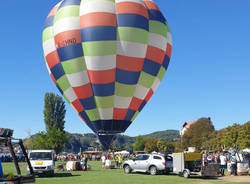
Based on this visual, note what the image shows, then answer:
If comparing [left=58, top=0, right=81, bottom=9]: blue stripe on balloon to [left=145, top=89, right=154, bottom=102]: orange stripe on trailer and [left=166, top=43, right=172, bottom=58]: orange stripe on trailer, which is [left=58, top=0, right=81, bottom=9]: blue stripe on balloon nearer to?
[left=166, top=43, right=172, bottom=58]: orange stripe on trailer

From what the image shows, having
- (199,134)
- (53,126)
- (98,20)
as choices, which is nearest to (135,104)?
(98,20)

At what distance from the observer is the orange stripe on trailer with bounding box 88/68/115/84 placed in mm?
30922

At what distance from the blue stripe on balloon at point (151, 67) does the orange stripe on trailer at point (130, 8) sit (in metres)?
4.60

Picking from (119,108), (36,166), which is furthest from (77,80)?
(36,166)

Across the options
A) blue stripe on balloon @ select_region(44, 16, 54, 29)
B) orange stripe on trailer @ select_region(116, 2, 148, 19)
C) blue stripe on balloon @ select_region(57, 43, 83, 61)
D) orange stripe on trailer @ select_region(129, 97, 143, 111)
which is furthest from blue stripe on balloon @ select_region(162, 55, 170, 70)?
blue stripe on balloon @ select_region(44, 16, 54, 29)

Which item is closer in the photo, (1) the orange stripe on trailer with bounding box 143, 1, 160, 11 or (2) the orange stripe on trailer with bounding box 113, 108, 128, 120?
(2) the orange stripe on trailer with bounding box 113, 108, 128, 120

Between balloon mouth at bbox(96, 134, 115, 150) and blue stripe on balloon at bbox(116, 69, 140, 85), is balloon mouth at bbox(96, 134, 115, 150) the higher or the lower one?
the lower one

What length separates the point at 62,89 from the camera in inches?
1318

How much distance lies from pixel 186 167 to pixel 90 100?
11826 mm

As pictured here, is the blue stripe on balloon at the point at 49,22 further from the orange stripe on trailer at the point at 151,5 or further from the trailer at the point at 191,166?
the trailer at the point at 191,166

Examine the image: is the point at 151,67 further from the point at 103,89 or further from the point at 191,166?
the point at 191,166

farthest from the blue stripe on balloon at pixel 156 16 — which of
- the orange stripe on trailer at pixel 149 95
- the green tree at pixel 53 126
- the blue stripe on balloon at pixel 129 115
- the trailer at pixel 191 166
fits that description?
the green tree at pixel 53 126

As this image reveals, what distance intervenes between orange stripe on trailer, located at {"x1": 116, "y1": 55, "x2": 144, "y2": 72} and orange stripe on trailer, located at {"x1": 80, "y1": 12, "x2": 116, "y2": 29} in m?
3.17

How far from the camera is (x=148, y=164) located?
25953mm
